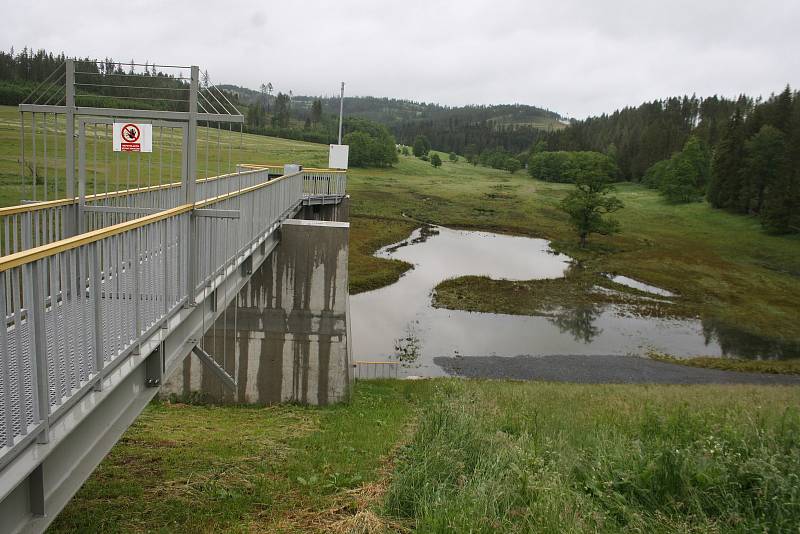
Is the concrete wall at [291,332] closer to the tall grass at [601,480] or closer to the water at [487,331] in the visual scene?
the tall grass at [601,480]

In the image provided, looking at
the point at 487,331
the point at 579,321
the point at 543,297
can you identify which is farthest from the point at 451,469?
the point at 543,297

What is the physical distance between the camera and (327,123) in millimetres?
150875

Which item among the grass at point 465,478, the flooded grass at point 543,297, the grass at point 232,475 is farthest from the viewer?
the flooded grass at point 543,297

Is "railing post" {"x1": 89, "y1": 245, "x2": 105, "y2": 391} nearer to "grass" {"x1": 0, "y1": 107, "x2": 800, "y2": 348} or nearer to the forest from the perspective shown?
"grass" {"x1": 0, "y1": 107, "x2": 800, "y2": 348}

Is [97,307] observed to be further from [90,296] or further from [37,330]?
[37,330]

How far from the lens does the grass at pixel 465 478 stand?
6.48 meters

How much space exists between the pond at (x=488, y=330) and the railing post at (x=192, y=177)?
17.4 metres

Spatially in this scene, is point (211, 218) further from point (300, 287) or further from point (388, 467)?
point (300, 287)

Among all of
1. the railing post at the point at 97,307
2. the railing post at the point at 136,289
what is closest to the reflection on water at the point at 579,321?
the railing post at the point at 136,289

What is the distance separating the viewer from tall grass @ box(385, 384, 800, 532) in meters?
6.28

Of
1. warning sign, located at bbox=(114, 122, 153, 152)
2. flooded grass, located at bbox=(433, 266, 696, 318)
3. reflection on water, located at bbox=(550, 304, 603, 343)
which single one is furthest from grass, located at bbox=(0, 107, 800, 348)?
warning sign, located at bbox=(114, 122, 153, 152)

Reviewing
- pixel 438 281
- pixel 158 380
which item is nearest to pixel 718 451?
pixel 158 380

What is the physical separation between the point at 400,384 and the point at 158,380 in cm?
1510

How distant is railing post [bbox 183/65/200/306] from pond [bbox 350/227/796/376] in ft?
57.1
